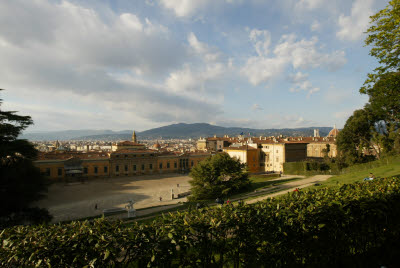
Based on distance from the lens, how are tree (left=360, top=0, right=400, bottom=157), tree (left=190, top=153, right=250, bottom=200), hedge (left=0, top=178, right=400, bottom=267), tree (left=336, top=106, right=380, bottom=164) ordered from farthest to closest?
tree (left=336, top=106, right=380, bottom=164)
tree (left=190, top=153, right=250, bottom=200)
tree (left=360, top=0, right=400, bottom=157)
hedge (left=0, top=178, right=400, bottom=267)

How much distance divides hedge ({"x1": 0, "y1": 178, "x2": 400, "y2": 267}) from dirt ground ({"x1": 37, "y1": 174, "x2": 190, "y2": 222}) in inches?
848

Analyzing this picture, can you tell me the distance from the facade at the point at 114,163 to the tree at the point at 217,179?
26.8 metres

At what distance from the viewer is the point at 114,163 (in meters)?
46.6

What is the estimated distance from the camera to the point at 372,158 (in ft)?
106

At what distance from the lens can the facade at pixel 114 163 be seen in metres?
41.4

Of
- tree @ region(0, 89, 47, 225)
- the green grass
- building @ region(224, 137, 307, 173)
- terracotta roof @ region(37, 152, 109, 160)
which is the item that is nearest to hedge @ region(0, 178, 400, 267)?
the green grass

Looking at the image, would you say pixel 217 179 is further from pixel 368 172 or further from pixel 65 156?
pixel 65 156

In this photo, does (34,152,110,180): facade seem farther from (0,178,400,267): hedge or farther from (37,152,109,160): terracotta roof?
(0,178,400,267): hedge

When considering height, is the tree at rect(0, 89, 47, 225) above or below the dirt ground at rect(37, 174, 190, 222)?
above

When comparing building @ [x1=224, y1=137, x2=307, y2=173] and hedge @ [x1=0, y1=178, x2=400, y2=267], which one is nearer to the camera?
hedge @ [x1=0, y1=178, x2=400, y2=267]

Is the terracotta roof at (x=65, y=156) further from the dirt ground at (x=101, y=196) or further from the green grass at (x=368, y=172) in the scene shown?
the green grass at (x=368, y=172)

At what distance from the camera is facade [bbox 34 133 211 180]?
4138 centimetres

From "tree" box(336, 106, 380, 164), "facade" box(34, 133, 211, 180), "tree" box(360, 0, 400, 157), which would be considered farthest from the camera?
"facade" box(34, 133, 211, 180)

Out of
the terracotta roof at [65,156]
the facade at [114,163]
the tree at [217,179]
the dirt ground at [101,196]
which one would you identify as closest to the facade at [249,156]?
the dirt ground at [101,196]
